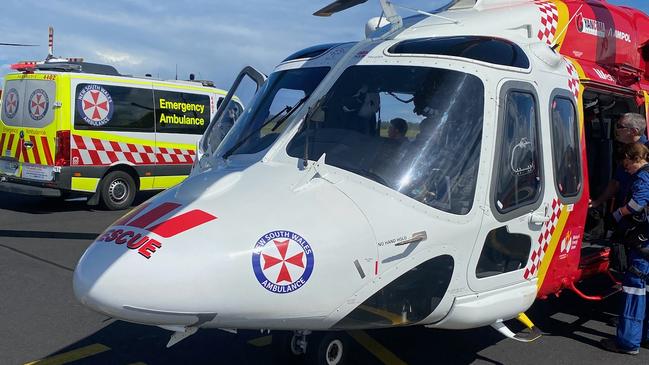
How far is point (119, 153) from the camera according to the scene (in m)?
11.2

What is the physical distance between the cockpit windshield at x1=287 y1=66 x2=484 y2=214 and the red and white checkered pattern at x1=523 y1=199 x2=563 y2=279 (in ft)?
2.54

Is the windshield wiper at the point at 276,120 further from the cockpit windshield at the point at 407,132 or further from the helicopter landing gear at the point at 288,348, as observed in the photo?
the helicopter landing gear at the point at 288,348

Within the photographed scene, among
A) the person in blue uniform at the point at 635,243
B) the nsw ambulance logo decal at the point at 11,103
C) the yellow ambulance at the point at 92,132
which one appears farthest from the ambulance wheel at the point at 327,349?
the nsw ambulance logo decal at the point at 11,103

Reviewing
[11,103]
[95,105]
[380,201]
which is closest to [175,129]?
[95,105]

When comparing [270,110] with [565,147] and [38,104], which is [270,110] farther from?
[38,104]

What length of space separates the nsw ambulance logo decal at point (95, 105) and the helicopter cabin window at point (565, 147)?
8447mm

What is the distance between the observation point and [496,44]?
402cm

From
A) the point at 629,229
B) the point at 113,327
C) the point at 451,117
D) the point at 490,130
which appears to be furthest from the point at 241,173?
the point at 629,229

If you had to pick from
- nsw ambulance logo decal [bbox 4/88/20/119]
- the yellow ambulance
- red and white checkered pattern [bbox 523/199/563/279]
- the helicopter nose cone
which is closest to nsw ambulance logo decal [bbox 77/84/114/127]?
the yellow ambulance

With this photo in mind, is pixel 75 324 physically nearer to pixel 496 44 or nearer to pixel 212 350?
pixel 212 350

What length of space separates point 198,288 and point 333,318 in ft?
2.42

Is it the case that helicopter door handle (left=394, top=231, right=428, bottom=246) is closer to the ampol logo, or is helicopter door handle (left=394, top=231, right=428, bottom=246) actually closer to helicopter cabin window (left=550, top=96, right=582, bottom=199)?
the ampol logo

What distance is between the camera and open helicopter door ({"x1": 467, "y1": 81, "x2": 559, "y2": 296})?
373cm

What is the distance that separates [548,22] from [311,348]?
306cm
